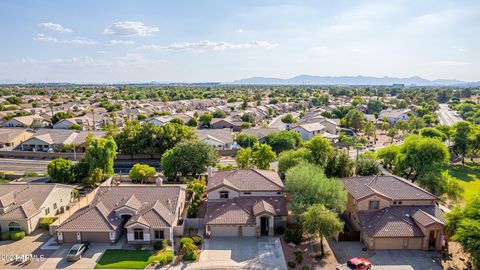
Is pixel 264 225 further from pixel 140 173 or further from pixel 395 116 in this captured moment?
pixel 395 116

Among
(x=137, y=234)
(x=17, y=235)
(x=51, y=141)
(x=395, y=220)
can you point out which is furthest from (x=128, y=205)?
(x=51, y=141)

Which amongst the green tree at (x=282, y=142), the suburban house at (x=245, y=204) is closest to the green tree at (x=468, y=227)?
the suburban house at (x=245, y=204)

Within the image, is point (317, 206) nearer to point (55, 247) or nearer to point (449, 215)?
point (449, 215)

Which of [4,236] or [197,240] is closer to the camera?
[197,240]

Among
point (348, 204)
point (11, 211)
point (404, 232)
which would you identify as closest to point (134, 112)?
point (11, 211)

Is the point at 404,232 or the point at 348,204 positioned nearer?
the point at 404,232

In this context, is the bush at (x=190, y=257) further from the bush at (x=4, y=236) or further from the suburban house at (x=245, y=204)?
the bush at (x=4, y=236)

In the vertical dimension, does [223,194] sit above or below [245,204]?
above
